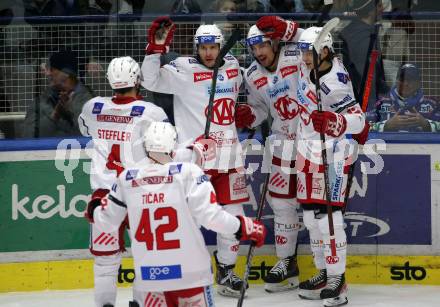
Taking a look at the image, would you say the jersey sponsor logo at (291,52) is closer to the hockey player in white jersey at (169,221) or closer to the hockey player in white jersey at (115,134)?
the hockey player in white jersey at (115,134)

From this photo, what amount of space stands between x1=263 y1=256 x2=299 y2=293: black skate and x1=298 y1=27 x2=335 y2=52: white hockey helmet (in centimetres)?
131

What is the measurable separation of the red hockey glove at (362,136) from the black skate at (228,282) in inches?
40.9

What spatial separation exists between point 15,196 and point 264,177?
1509 millimetres

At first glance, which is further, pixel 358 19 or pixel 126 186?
Result: pixel 358 19

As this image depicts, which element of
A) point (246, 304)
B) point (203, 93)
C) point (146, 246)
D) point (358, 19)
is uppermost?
point (358, 19)

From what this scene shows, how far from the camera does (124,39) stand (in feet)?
25.3

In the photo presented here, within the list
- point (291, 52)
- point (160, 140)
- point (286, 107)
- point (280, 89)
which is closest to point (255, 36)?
point (291, 52)

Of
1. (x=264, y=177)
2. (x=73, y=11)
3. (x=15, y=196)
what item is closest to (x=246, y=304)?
(x=264, y=177)

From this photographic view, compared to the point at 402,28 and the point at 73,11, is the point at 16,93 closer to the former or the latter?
the point at 73,11

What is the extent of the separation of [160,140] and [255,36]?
1957 mm

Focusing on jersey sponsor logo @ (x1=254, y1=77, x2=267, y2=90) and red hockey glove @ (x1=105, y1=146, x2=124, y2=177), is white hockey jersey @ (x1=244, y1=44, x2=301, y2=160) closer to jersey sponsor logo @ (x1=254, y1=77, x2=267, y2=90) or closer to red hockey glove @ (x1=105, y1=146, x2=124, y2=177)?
jersey sponsor logo @ (x1=254, y1=77, x2=267, y2=90)

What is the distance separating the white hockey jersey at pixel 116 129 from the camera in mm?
6484

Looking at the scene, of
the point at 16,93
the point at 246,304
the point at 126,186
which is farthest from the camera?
the point at 16,93

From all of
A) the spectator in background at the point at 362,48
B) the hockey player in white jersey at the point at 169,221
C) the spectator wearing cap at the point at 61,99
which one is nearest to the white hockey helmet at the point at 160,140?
the hockey player in white jersey at the point at 169,221
